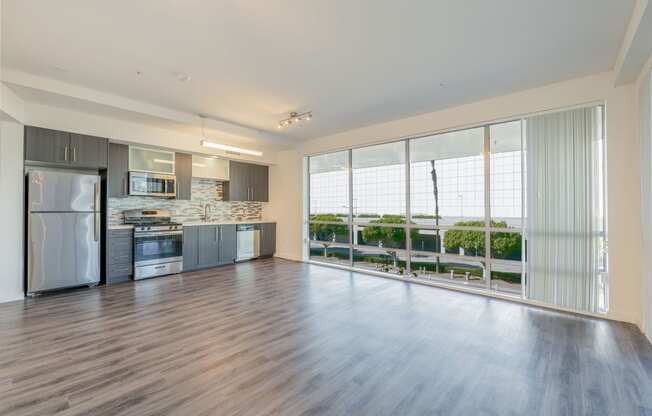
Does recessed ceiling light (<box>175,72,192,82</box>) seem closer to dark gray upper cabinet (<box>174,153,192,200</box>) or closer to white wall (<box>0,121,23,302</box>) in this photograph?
white wall (<box>0,121,23,302</box>)

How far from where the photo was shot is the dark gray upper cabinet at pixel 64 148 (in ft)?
12.6

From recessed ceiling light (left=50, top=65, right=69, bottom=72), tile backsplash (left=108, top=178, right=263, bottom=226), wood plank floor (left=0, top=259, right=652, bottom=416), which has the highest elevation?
recessed ceiling light (left=50, top=65, right=69, bottom=72)

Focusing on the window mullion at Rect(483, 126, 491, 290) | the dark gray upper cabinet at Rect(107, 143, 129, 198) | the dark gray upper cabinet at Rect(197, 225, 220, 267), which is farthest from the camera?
the dark gray upper cabinet at Rect(197, 225, 220, 267)

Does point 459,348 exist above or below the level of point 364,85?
below

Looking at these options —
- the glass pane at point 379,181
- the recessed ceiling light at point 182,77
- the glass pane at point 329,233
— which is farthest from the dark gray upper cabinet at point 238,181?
the recessed ceiling light at point 182,77

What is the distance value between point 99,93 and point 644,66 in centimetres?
611

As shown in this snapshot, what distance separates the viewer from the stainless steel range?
16.0 ft

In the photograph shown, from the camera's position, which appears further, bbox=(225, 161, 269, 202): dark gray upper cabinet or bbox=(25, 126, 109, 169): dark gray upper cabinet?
bbox=(225, 161, 269, 202): dark gray upper cabinet

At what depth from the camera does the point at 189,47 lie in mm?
2762

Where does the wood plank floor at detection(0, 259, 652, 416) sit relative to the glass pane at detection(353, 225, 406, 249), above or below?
below

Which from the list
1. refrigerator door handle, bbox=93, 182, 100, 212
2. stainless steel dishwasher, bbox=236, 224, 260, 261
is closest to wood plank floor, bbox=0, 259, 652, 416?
refrigerator door handle, bbox=93, 182, 100, 212

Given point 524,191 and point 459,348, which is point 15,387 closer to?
point 459,348

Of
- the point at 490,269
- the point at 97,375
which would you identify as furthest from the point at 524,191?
the point at 97,375

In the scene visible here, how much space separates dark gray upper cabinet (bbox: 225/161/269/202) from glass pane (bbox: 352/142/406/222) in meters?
2.54
